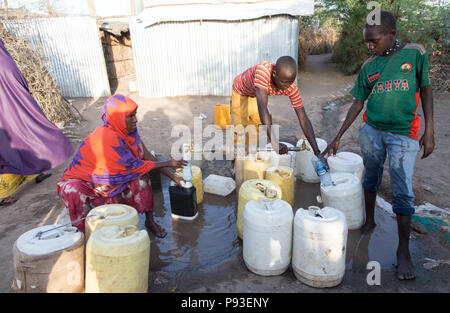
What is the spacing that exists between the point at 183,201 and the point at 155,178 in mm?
969

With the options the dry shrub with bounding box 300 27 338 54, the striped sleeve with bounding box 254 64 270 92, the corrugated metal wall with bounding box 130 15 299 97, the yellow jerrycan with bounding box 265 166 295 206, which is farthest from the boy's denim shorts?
the dry shrub with bounding box 300 27 338 54

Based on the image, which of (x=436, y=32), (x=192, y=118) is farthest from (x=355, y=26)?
(x=192, y=118)

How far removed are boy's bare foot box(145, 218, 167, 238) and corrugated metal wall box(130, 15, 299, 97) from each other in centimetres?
Result: 809

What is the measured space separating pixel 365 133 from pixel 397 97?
0.41 m

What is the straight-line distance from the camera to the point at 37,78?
6164 mm

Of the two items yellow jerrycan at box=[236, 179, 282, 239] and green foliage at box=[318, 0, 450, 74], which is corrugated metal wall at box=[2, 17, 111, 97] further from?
green foliage at box=[318, 0, 450, 74]

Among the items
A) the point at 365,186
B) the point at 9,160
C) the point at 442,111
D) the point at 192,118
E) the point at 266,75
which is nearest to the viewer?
the point at 365,186

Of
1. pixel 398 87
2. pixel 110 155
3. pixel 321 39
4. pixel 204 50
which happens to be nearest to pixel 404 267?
pixel 398 87

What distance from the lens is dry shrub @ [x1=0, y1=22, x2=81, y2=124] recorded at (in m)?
6.01

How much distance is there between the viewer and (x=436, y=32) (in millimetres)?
9602

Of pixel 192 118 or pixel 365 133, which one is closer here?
pixel 365 133

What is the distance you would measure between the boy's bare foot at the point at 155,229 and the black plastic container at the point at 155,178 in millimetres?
956
